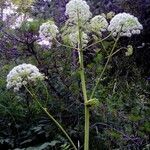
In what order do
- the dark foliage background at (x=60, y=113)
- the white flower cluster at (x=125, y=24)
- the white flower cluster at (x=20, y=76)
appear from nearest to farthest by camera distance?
the white flower cluster at (x=20, y=76) → the white flower cluster at (x=125, y=24) → the dark foliage background at (x=60, y=113)

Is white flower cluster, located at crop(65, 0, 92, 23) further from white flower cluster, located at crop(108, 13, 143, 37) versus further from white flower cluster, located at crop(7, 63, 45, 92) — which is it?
white flower cluster, located at crop(7, 63, 45, 92)

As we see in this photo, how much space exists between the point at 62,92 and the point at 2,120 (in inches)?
27.2

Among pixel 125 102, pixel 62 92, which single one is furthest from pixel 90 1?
pixel 62 92

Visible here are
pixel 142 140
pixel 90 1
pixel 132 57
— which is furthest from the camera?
pixel 90 1

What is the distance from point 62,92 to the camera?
437 centimetres

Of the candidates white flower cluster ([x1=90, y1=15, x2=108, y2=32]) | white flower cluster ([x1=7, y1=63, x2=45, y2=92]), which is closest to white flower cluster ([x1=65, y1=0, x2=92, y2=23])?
white flower cluster ([x1=90, y1=15, x2=108, y2=32])

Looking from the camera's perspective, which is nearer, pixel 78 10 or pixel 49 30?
pixel 78 10

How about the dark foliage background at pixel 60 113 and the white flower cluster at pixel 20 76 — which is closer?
the white flower cluster at pixel 20 76

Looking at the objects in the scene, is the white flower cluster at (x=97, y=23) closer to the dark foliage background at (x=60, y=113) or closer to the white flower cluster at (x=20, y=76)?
the white flower cluster at (x=20, y=76)

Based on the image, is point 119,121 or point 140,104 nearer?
point 119,121

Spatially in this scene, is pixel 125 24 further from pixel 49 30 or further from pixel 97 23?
pixel 49 30

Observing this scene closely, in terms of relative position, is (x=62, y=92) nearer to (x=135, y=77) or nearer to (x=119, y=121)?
(x=119, y=121)

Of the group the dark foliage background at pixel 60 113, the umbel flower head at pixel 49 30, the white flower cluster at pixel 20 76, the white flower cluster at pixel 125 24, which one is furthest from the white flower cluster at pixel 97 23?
the dark foliage background at pixel 60 113

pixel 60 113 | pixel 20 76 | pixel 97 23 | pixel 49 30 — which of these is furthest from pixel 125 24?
pixel 60 113
